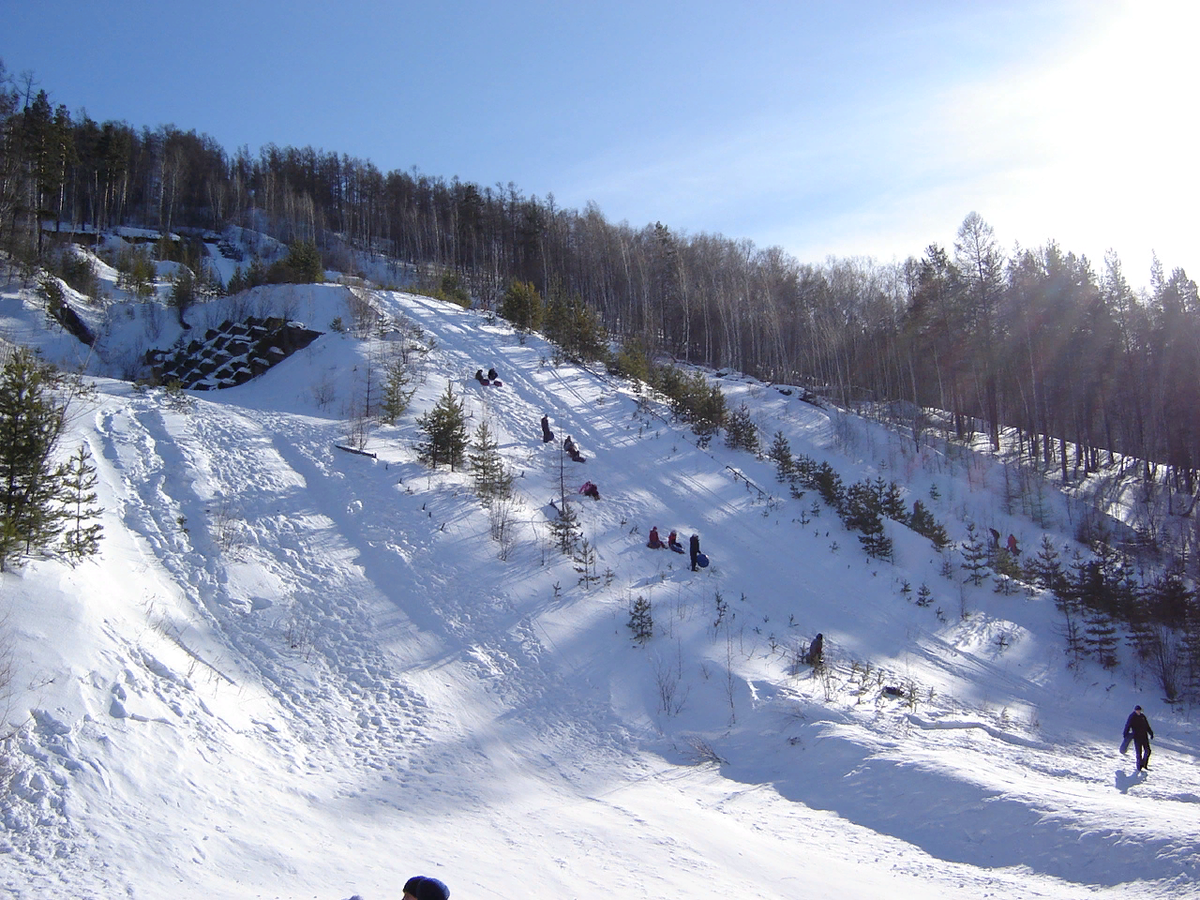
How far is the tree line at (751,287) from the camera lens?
3597 cm

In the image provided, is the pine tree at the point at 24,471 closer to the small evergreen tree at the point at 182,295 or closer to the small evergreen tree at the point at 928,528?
the small evergreen tree at the point at 928,528

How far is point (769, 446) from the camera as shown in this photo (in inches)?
1193

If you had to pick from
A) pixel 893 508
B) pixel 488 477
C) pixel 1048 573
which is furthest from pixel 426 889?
pixel 1048 573

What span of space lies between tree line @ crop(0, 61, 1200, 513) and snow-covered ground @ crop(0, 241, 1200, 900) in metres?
21.2

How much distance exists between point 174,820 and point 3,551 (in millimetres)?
4666

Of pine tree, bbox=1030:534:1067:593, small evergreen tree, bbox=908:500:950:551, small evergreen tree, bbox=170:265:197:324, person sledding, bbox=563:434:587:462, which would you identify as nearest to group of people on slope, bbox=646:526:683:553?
person sledding, bbox=563:434:587:462

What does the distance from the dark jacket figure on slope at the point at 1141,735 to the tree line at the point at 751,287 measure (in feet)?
86.6

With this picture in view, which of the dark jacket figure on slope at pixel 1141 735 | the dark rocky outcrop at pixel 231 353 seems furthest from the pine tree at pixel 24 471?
the dark rocky outcrop at pixel 231 353

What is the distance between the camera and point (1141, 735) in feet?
37.7

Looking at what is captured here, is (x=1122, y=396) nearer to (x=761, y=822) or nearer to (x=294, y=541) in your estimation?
(x=761, y=822)

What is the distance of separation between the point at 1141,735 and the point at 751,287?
52604 millimetres

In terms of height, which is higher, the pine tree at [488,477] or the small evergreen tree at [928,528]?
the pine tree at [488,477]

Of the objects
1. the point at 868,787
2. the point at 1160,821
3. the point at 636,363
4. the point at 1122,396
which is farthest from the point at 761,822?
the point at 1122,396

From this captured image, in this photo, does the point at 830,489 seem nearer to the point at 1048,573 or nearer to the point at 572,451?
the point at 1048,573
